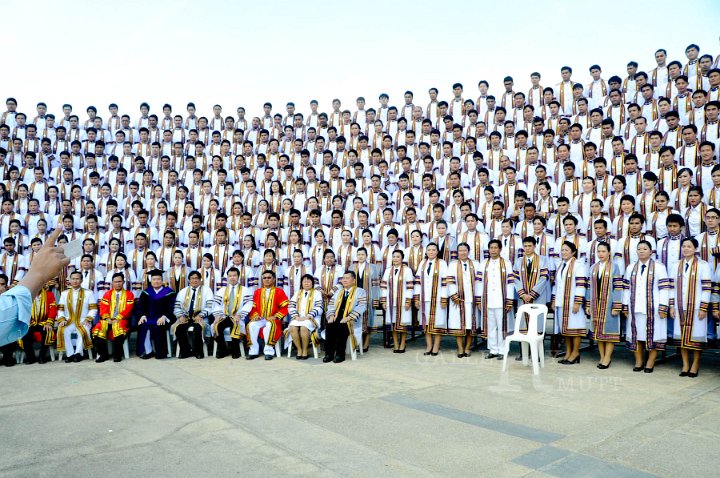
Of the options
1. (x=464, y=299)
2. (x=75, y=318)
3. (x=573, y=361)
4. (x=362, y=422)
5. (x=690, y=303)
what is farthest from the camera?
(x=75, y=318)

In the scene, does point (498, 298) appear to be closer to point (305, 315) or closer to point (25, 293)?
point (305, 315)

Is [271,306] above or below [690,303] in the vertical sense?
below

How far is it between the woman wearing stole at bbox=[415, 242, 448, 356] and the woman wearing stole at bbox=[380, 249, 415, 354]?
0.15 m

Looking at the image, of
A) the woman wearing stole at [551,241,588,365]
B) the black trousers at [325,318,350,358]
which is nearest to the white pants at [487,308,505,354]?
the woman wearing stole at [551,241,588,365]

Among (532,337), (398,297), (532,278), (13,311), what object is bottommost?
(532,337)

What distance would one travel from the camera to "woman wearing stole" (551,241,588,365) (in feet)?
22.6

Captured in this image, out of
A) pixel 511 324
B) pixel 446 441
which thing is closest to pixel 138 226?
pixel 511 324

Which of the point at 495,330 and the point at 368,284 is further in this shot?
the point at 368,284

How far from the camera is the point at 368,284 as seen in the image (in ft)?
27.8

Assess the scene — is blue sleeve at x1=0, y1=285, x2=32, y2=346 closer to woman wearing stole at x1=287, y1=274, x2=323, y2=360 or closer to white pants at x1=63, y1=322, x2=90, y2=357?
woman wearing stole at x1=287, y1=274, x2=323, y2=360

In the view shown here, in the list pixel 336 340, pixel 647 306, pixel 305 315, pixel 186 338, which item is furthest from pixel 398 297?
pixel 647 306

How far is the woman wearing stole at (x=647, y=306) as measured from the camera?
6.31 m

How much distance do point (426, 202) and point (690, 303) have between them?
4.89 m

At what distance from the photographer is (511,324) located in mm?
7496
